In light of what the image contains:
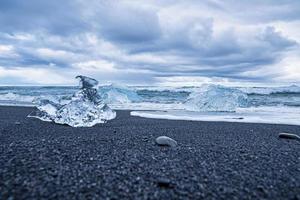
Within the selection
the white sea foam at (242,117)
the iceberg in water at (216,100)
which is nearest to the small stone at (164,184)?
the white sea foam at (242,117)

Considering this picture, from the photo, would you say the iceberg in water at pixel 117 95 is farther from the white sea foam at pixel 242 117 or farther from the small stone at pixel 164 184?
the small stone at pixel 164 184

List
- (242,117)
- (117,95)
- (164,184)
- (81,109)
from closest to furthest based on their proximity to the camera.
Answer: (164,184)
(81,109)
(242,117)
(117,95)

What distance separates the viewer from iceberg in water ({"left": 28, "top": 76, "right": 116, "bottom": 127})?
22.7 ft

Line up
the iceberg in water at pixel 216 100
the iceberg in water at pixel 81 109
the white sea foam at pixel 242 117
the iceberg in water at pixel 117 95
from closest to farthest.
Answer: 1. the iceberg in water at pixel 81 109
2. the white sea foam at pixel 242 117
3. the iceberg in water at pixel 216 100
4. the iceberg in water at pixel 117 95

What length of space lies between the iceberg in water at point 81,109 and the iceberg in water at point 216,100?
6529 millimetres

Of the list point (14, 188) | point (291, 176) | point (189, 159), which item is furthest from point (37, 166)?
point (291, 176)

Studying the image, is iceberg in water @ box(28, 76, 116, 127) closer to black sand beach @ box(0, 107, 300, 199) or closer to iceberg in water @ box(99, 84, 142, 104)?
black sand beach @ box(0, 107, 300, 199)

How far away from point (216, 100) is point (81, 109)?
8611mm

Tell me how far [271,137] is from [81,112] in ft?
14.4

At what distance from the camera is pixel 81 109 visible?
7.02m

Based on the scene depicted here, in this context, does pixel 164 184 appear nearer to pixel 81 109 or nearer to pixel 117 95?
pixel 81 109

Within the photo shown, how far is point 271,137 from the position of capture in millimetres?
5727

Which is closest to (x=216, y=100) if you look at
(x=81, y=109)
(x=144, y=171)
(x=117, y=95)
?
(x=117, y=95)

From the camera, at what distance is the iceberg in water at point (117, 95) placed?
19.4 metres
